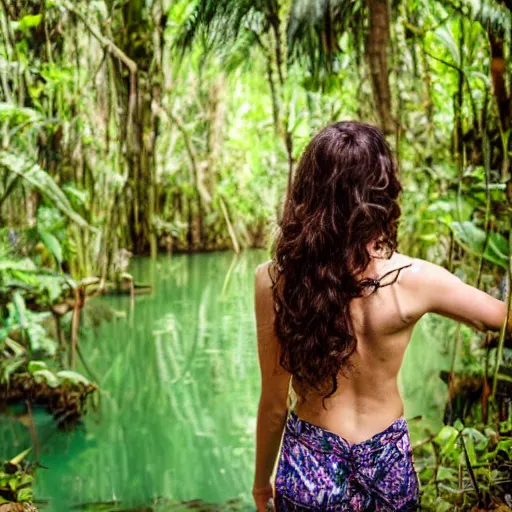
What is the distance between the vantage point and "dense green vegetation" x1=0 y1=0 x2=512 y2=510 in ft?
5.88

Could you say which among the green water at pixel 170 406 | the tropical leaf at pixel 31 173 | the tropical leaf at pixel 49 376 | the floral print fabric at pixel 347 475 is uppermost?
the tropical leaf at pixel 31 173

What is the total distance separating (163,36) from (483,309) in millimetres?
1848

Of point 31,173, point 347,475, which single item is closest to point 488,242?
point 347,475

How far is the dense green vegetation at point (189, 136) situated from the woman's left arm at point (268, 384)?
545mm

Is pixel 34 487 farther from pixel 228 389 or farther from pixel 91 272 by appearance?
pixel 228 389

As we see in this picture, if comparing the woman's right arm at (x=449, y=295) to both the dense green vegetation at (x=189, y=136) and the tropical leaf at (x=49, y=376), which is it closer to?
the dense green vegetation at (x=189, y=136)

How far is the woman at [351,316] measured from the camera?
96 centimetres

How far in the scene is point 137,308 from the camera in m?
4.37

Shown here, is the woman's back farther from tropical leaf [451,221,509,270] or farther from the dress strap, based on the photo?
tropical leaf [451,221,509,270]

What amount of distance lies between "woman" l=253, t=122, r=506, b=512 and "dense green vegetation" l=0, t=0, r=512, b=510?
0.54 metres

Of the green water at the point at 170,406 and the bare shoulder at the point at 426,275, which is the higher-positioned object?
the bare shoulder at the point at 426,275

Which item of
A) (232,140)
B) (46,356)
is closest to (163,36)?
(46,356)

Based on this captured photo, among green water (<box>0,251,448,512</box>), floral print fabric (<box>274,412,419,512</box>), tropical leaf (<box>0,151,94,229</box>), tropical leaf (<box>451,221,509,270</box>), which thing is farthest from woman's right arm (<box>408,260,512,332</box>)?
green water (<box>0,251,448,512</box>)

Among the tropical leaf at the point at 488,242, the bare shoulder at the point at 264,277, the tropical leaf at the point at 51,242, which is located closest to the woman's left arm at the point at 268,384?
the bare shoulder at the point at 264,277
